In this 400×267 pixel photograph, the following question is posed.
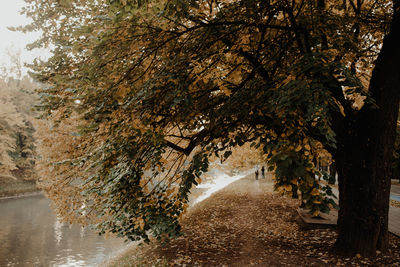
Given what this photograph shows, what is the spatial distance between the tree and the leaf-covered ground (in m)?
0.62

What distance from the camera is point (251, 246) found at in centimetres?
779

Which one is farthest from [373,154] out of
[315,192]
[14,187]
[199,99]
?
[14,187]

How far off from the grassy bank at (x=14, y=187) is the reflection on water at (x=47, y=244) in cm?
984

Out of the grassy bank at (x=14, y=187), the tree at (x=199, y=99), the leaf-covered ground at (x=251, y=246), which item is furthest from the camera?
the grassy bank at (x=14, y=187)

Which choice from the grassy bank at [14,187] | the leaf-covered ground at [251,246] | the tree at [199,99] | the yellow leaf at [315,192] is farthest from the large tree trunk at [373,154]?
the grassy bank at [14,187]

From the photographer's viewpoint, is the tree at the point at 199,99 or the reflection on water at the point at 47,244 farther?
the reflection on water at the point at 47,244

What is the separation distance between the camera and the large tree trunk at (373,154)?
5348mm

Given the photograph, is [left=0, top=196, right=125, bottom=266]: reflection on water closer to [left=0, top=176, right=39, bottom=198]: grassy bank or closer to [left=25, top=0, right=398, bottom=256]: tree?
[left=25, top=0, right=398, bottom=256]: tree

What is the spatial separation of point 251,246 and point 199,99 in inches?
184

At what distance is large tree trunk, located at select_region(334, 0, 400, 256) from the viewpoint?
17.5 feet

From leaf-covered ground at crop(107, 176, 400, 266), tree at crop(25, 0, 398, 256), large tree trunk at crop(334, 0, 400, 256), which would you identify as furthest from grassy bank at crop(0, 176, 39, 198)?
large tree trunk at crop(334, 0, 400, 256)

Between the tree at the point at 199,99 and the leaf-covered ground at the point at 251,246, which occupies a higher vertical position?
the tree at the point at 199,99

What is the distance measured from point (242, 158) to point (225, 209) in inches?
180

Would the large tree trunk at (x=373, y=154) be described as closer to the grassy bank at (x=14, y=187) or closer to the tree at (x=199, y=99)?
the tree at (x=199, y=99)
